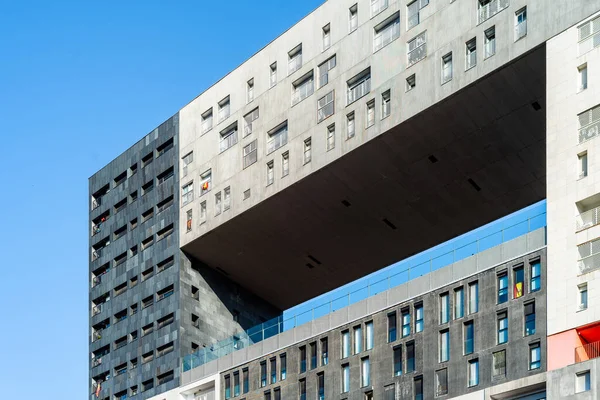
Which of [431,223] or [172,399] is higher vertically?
[431,223]

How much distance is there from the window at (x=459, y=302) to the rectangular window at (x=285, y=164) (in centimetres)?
1677

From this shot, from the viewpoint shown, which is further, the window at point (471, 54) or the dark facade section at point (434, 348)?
the window at point (471, 54)

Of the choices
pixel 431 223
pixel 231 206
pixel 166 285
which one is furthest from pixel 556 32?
pixel 166 285

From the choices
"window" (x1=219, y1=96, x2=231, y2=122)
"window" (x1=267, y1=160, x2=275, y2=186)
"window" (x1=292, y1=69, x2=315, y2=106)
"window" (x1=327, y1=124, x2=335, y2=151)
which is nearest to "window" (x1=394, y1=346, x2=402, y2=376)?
"window" (x1=327, y1=124, x2=335, y2=151)

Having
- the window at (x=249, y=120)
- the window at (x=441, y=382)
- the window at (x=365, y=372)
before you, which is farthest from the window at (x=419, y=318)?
the window at (x=249, y=120)

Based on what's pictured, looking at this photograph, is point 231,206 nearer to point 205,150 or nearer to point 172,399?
point 205,150

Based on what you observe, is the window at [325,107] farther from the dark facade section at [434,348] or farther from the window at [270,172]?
the dark facade section at [434,348]

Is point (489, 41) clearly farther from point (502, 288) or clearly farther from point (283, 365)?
point (283, 365)

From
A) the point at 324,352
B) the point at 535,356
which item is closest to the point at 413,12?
the point at 324,352

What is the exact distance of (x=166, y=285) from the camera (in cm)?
9450

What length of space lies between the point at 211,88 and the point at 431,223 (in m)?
18.9

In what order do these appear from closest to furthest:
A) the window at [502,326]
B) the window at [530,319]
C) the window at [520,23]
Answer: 1. the window at [530,319]
2. the window at [502,326]
3. the window at [520,23]

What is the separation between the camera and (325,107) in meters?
84.4

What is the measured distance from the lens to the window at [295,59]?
288 ft
